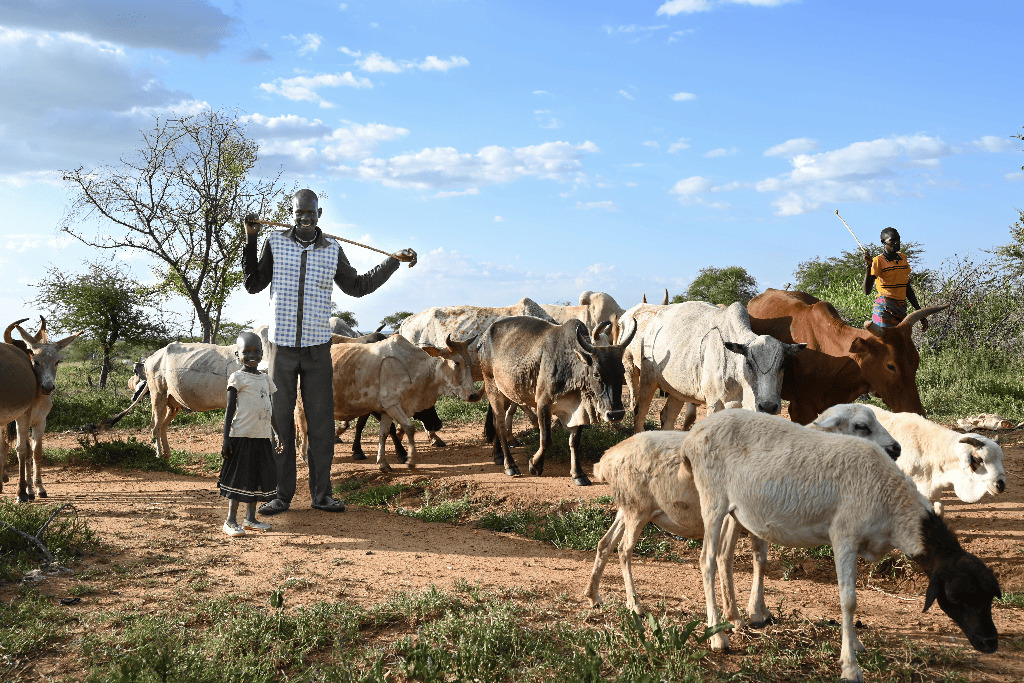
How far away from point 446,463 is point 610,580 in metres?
5.24

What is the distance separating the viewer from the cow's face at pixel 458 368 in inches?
433

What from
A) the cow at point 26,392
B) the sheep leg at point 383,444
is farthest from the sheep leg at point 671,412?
the cow at point 26,392

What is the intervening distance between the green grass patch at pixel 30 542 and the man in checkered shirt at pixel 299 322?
1.69 meters

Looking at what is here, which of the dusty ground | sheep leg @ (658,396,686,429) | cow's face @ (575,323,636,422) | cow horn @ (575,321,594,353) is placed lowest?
the dusty ground

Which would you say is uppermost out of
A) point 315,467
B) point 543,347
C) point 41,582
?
point 543,347

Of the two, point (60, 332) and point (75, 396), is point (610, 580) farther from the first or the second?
point (60, 332)

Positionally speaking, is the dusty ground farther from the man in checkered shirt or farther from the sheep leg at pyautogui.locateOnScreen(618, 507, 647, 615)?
the man in checkered shirt

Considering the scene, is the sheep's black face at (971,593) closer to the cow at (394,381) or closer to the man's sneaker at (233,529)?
the man's sneaker at (233,529)

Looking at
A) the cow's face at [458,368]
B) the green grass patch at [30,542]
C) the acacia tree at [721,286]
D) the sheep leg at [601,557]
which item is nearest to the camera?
the sheep leg at [601,557]

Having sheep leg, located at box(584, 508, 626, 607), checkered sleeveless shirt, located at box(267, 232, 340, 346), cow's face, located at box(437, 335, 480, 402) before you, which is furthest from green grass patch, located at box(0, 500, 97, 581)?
cow's face, located at box(437, 335, 480, 402)

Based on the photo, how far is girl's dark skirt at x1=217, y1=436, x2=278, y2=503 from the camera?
7.29 meters

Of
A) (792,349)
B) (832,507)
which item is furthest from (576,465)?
(832,507)

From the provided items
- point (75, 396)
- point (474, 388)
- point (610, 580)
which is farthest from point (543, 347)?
point (75, 396)

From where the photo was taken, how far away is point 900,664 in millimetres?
4180
